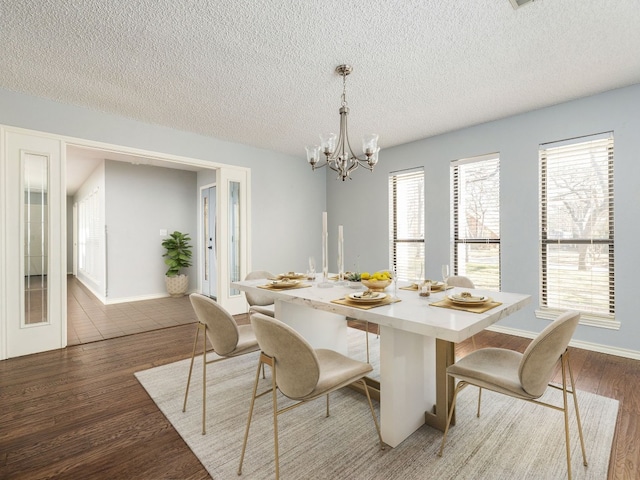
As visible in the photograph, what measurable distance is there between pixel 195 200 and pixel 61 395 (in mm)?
4981

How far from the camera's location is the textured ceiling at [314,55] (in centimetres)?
201

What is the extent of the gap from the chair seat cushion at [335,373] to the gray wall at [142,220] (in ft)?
18.0

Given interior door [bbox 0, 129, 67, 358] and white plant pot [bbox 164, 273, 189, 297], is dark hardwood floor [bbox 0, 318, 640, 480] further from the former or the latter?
white plant pot [bbox 164, 273, 189, 297]

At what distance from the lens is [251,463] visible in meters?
1.64

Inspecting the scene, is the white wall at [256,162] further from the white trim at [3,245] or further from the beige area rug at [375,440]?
the beige area rug at [375,440]

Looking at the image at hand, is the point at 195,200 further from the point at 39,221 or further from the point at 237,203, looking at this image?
the point at 39,221

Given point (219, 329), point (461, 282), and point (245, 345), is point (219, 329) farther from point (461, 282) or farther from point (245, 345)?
point (461, 282)

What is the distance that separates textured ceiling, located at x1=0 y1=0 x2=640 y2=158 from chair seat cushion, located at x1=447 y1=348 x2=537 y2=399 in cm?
212

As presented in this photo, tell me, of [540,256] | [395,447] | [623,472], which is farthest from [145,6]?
[540,256]

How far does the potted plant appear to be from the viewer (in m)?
6.27

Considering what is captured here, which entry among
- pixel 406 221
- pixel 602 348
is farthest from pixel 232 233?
pixel 602 348

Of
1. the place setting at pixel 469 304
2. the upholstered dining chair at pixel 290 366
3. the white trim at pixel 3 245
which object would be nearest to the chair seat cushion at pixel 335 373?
the upholstered dining chair at pixel 290 366

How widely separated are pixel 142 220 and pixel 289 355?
5922 millimetres

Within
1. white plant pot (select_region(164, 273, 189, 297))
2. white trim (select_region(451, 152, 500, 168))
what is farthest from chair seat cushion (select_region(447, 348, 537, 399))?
white plant pot (select_region(164, 273, 189, 297))
